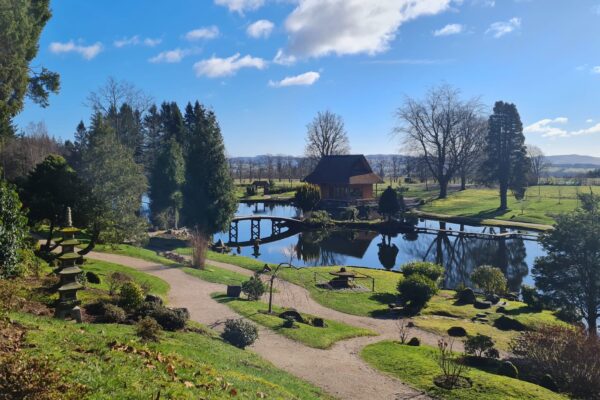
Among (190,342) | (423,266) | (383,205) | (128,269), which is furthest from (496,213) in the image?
(190,342)

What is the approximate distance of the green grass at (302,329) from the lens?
16062mm

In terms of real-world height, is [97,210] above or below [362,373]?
above

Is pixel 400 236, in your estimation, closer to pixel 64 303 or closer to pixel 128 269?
pixel 128 269

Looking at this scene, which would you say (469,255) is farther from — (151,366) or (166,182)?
(151,366)

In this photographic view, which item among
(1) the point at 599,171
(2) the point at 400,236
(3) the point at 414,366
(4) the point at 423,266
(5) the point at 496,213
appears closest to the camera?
(3) the point at 414,366

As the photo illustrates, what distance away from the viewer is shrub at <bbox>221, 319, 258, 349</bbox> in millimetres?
14656

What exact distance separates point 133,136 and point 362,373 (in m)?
52.9

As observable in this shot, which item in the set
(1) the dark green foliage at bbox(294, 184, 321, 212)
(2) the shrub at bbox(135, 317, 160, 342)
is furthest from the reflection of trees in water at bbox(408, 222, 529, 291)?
(2) the shrub at bbox(135, 317, 160, 342)

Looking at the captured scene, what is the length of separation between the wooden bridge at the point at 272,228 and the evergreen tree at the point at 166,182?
6.52 meters

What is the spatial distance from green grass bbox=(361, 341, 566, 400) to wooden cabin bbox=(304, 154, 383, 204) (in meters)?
52.8

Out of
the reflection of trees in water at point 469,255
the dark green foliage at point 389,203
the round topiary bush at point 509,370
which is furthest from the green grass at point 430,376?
the dark green foliage at point 389,203

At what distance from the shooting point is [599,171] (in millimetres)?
93875

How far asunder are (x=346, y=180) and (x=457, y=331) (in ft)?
167

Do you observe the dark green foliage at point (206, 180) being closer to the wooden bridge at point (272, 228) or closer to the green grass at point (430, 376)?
the wooden bridge at point (272, 228)
